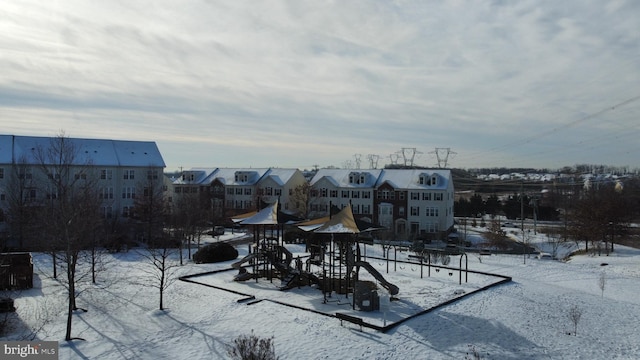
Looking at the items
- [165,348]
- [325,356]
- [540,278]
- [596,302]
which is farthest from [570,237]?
[165,348]

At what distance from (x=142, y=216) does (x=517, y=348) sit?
127ft

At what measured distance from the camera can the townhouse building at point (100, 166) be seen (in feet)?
149

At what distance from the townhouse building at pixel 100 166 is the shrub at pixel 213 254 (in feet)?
57.0

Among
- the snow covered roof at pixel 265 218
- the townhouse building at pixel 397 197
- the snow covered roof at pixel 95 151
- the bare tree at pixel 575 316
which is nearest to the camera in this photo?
the bare tree at pixel 575 316

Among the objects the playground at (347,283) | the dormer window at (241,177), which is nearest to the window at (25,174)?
the playground at (347,283)

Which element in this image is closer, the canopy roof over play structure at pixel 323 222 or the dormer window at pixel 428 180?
the canopy roof over play structure at pixel 323 222

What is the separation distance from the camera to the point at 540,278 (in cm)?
2856

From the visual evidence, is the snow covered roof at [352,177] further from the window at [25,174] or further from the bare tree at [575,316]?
the bare tree at [575,316]

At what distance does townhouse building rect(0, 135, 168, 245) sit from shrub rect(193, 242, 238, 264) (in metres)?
17.4

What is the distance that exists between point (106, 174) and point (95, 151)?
11.0 feet

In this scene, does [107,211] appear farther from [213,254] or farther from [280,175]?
[280,175]

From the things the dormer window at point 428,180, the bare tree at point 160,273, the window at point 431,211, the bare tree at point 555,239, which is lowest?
the bare tree at point 555,239

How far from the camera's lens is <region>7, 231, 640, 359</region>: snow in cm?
1616

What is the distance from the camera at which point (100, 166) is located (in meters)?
52.2
